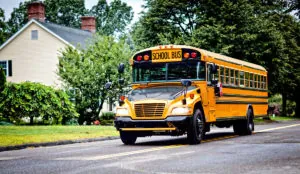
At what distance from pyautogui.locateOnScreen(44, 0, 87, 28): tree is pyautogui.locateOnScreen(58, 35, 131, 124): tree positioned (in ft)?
157

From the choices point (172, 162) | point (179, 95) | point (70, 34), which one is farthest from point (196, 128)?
point (70, 34)

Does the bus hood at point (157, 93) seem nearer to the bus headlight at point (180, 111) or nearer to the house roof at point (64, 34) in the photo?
the bus headlight at point (180, 111)

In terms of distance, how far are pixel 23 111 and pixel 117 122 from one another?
51.0ft

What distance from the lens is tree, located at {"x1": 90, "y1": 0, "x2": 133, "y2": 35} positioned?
81.4 metres

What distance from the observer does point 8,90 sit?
29.0m

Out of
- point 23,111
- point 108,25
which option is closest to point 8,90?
point 23,111

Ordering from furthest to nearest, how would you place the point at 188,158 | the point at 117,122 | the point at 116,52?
the point at 116,52, the point at 117,122, the point at 188,158

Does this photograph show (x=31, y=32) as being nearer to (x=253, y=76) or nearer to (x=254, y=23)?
(x=254, y=23)

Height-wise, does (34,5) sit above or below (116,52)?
above

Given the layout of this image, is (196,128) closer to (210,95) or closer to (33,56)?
(210,95)

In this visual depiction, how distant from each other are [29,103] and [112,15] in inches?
→ 2152

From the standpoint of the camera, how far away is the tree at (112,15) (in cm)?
8138

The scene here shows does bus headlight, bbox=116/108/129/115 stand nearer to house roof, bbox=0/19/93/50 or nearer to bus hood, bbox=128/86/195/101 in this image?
bus hood, bbox=128/86/195/101

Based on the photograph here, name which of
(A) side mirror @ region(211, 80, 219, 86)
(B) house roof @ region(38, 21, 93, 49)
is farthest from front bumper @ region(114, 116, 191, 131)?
(B) house roof @ region(38, 21, 93, 49)
